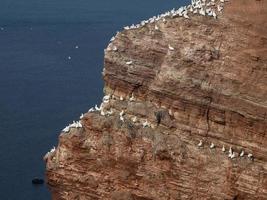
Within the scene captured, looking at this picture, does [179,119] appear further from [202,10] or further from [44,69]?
[44,69]

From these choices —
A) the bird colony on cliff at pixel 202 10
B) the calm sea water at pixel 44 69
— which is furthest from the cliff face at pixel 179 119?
the calm sea water at pixel 44 69

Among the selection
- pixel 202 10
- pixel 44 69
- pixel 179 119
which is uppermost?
pixel 202 10

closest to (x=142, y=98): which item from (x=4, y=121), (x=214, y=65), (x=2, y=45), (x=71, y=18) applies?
(x=214, y=65)

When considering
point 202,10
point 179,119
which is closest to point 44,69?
point 202,10

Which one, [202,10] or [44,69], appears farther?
[44,69]

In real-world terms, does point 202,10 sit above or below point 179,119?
above

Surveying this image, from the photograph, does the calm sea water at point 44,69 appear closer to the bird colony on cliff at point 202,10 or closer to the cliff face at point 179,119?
the cliff face at point 179,119

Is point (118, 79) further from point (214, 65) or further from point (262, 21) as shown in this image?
point (262, 21)
